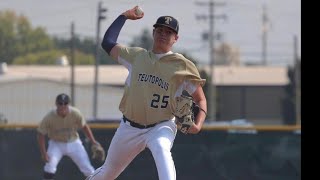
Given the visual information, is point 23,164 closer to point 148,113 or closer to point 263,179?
point 263,179

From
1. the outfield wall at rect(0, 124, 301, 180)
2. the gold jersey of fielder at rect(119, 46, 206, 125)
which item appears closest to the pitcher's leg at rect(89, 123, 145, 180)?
the gold jersey of fielder at rect(119, 46, 206, 125)

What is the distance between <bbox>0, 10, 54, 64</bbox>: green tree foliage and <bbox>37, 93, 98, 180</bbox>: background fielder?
58.4 meters

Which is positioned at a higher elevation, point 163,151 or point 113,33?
point 113,33

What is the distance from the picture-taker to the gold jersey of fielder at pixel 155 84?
8.61 m

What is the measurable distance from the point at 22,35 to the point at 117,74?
75.6 feet

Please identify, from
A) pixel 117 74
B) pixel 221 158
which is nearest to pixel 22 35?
pixel 117 74

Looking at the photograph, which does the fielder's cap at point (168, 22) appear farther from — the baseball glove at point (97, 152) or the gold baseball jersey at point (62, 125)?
the baseball glove at point (97, 152)

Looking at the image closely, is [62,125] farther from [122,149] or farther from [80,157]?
A: [122,149]

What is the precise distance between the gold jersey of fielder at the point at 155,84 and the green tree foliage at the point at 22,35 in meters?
64.6

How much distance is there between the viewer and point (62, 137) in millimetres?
14773
